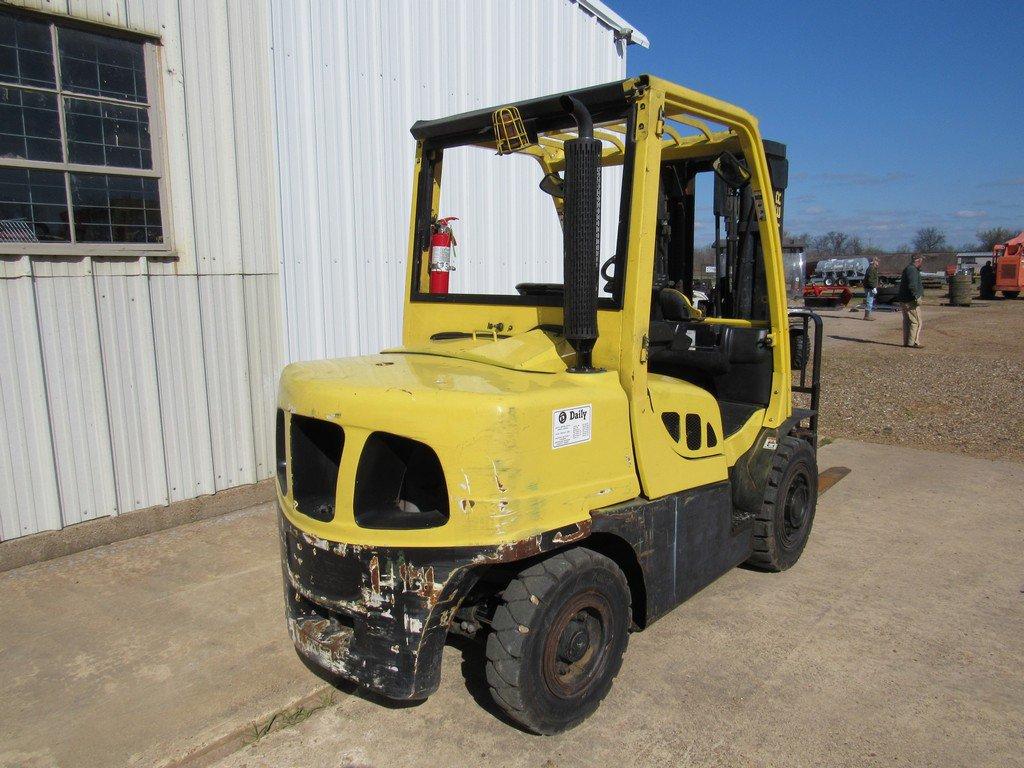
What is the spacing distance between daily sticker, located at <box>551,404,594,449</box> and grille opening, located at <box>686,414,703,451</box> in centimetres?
88

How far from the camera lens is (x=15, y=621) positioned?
13.4 feet

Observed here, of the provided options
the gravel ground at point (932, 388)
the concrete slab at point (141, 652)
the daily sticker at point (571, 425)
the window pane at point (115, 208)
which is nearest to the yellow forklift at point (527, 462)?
the daily sticker at point (571, 425)

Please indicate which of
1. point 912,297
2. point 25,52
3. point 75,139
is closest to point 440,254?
point 75,139

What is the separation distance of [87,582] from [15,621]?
510 millimetres

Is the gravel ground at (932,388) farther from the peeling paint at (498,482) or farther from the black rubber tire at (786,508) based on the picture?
the peeling paint at (498,482)

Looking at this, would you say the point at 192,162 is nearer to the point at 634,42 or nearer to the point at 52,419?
the point at 52,419

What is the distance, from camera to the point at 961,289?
96.4 ft

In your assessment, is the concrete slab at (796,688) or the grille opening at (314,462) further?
the grille opening at (314,462)

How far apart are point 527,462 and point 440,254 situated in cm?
178

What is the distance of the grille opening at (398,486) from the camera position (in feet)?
9.18

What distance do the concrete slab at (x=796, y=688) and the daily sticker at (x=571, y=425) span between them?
130 cm

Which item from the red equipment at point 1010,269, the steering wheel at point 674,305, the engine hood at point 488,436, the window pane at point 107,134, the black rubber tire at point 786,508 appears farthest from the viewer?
the red equipment at point 1010,269

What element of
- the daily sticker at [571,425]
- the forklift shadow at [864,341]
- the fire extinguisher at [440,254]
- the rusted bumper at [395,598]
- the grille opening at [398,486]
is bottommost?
the forklift shadow at [864,341]

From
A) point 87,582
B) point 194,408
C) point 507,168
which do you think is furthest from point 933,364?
point 87,582
